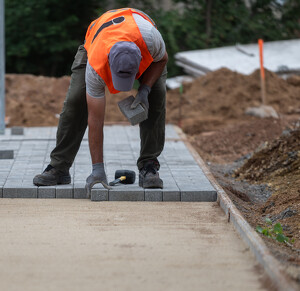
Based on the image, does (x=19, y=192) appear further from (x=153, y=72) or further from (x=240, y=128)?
(x=240, y=128)

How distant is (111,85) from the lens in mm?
5934

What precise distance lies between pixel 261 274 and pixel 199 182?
8.78 ft

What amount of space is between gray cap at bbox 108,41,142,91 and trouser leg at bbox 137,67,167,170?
2.29ft

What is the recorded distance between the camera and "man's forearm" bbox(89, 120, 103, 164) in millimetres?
6051

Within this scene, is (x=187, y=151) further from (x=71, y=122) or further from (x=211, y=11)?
(x=211, y=11)

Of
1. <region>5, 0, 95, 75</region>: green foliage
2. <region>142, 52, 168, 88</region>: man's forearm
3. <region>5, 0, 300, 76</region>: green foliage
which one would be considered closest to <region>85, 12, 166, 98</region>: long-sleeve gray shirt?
<region>142, 52, 168, 88</region>: man's forearm

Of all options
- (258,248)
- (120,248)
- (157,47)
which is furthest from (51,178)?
(258,248)

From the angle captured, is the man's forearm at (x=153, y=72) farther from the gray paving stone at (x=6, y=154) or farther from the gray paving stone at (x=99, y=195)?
Answer: the gray paving stone at (x=6, y=154)

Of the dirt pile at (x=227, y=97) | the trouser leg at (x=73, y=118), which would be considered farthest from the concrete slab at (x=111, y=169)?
the dirt pile at (x=227, y=97)

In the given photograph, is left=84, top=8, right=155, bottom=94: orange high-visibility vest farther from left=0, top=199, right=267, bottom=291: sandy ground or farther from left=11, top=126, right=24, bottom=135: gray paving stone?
left=11, top=126, right=24, bottom=135: gray paving stone

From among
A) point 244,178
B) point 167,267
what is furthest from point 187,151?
point 167,267

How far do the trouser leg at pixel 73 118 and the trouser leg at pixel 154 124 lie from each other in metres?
Result: 0.59

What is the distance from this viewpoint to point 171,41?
718 inches

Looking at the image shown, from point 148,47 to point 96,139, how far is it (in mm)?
943
